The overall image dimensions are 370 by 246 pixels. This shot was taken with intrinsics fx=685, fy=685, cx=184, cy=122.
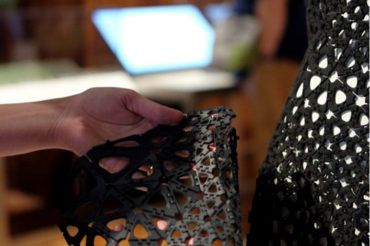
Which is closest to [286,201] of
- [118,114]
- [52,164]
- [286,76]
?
[118,114]

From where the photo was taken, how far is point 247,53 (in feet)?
8.84

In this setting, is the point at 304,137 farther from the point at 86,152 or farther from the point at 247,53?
the point at 247,53

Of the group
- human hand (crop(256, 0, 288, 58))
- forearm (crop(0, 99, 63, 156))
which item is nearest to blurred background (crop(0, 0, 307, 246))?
human hand (crop(256, 0, 288, 58))

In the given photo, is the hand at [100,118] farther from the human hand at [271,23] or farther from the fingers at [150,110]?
the human hand at [271,23]

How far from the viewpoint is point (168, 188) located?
2.21ft

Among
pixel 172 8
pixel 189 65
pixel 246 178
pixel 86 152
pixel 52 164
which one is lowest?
pixel 246 178

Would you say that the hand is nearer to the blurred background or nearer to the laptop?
the blurred background

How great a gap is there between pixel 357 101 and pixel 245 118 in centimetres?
251

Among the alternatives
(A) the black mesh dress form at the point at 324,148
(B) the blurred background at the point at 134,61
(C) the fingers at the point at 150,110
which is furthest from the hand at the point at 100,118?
(B) the blurred background at the point at 134,61

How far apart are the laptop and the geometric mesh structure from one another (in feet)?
6.14

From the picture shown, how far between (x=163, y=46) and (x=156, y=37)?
0.04m

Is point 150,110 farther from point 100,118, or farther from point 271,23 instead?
point 271,23

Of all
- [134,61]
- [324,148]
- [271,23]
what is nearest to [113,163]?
[324,148]

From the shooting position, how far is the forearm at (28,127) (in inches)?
31.4
